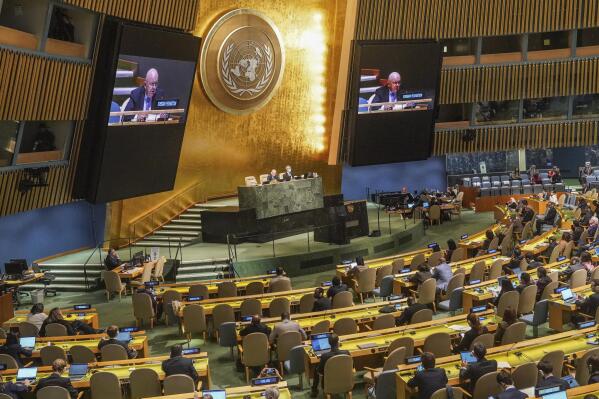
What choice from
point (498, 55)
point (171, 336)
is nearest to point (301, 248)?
point (171, 336)

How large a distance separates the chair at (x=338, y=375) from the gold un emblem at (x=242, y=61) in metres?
15.7

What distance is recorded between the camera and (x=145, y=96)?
19.5 metres

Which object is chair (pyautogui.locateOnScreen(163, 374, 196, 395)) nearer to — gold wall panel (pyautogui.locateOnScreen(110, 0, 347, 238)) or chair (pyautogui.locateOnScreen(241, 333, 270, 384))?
chair (pyautogui.locateOnScreen(241, 333, 270, 384))

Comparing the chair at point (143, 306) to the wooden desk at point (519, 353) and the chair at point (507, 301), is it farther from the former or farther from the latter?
the wooden desk at point (519, 353)

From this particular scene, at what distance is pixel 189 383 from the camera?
369 inches

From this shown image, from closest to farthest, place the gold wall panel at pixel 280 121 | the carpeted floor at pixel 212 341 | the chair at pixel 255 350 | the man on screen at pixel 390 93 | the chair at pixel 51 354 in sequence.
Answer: the chair at pixel 51 354 → the chair at pixel 255 350 → the carpeted floor at pixel 212 341 → the man on screen at pixel 390 93 → the gold wall panel at pixel 280 121

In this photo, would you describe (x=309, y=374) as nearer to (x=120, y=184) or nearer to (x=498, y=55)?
(x=120, y=184)

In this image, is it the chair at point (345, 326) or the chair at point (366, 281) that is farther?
the chair at point (366, 281)

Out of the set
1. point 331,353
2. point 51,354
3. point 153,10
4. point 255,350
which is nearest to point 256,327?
point 255,350

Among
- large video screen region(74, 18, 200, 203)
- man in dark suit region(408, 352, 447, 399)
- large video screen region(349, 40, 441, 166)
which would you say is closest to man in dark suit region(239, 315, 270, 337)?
man in dark suit region(408, 352, 447, 399)

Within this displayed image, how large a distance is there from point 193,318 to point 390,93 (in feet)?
43.1

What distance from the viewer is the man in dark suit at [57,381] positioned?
30.8 ft

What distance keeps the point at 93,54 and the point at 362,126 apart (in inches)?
369

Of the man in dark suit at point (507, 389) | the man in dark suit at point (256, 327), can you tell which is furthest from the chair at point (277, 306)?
the man in dark suit at point (507, 389)
